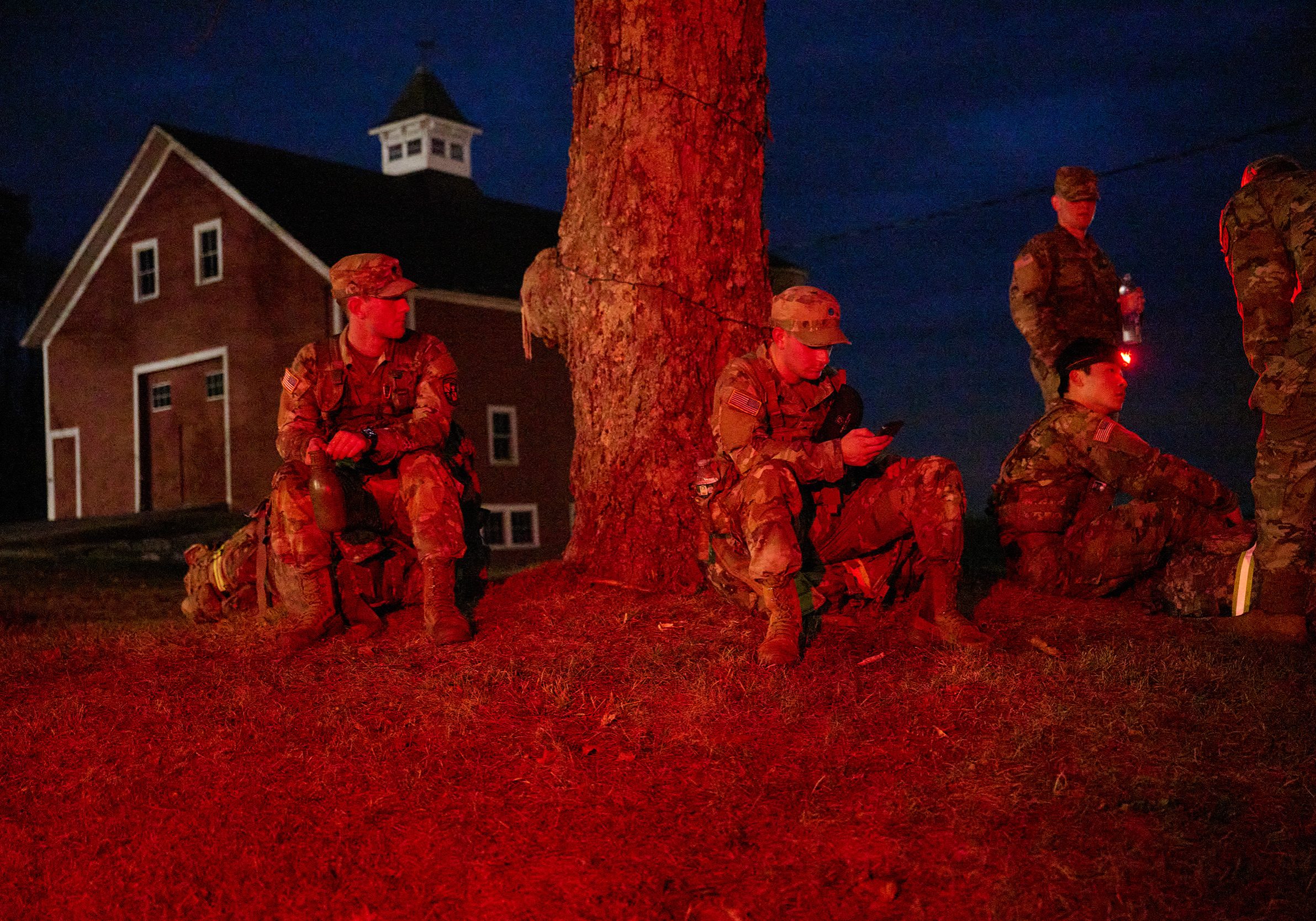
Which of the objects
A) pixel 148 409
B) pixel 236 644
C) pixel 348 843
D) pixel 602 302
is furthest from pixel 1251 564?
pixel 148 409

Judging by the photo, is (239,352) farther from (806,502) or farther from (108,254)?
(806,502)

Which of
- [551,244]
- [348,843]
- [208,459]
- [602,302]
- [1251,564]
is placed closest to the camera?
[348,843]

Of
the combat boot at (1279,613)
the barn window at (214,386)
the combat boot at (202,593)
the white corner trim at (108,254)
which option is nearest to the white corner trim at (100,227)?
the white corner trim at (108,254)

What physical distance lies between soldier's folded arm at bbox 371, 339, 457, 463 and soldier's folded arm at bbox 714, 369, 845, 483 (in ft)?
5.39

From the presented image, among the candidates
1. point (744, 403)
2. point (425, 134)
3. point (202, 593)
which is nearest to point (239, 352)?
point (425, 134)

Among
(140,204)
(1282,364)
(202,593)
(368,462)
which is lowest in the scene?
(202,593)

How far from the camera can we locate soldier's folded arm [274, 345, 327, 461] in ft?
20.8

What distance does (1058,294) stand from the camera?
7.86 metres

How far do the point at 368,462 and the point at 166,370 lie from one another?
19.5 metres

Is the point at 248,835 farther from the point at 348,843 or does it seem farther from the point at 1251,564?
the point at 1251,564

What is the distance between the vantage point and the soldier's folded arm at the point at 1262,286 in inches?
236

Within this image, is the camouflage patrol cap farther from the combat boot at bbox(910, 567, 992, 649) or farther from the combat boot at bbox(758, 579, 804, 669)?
the combat boot at bbox(758, 579, 804, 669)

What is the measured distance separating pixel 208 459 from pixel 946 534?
2015cm

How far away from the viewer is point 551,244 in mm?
27609
